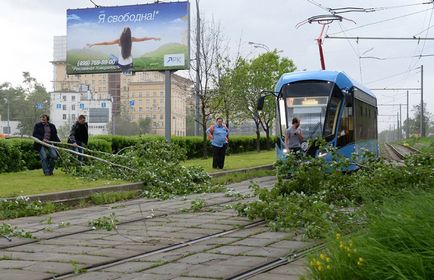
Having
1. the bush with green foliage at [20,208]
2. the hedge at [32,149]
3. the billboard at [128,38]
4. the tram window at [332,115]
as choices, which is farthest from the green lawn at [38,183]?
the billboard at [128,38]

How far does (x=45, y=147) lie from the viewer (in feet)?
52.2

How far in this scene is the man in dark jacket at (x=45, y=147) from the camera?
15875mm

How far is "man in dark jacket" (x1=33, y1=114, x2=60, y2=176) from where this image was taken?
15.9 metres

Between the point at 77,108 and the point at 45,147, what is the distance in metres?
47.2

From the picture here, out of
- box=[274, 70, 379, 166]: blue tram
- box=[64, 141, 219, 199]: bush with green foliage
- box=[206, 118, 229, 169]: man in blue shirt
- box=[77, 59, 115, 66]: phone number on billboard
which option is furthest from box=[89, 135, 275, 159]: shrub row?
box=[77, 59, 115, 66]: phone number on billboard

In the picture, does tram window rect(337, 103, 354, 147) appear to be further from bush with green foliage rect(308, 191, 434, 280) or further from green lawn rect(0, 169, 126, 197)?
bush with green foliage rect(308, 191, 434, 280)

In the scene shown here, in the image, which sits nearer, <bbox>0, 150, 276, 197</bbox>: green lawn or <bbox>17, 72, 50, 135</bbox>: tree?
<bbox>0, 150, 276, 197</bbox>: green lawn

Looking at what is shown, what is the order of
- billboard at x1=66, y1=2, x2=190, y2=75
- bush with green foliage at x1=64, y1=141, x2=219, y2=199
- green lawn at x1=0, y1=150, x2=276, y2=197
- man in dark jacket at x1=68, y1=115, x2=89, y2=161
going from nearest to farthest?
1. green lawn at x1=0, y1=150, x2=276, y2=197
2. bush with green foliage at x1=64, y1=141, x2=219, y2=199
3. man in dark jacket at x1=68, y1=115, x2=89, y2=161
4. billboard at x1=66, y1=2, x2=190, y2=75

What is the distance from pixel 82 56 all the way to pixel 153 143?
56.5ft

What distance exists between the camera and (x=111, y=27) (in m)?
31.8

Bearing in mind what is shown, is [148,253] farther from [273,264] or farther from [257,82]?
[257,82]

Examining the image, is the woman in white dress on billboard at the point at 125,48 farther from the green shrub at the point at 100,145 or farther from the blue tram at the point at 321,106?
the blue tram at the point at 321,106


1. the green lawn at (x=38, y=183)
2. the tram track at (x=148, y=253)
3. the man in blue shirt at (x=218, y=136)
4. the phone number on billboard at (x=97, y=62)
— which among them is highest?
the phone number on billboard at (x=97, y=62)

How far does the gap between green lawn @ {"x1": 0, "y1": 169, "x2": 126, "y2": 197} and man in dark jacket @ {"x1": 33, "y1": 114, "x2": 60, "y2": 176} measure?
0.29m
